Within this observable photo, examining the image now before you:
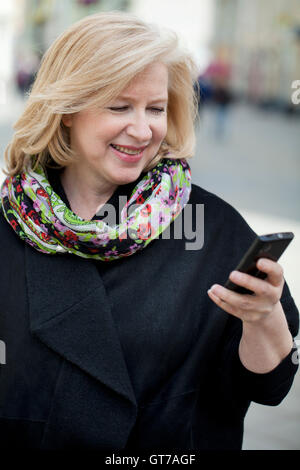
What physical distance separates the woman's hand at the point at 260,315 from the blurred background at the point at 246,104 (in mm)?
801

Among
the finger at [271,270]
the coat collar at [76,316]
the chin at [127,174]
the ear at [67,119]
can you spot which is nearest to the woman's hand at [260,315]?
the finger at [271,270]

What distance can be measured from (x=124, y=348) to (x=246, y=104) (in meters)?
28.2

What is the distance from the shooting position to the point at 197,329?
5.98 feet

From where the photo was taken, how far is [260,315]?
1.53 m

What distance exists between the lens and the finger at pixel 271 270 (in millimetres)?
1414

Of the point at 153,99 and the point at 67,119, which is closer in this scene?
the point at 153,99

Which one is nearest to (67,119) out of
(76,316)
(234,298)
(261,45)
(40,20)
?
(76,316)

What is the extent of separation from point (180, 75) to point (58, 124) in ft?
1.16

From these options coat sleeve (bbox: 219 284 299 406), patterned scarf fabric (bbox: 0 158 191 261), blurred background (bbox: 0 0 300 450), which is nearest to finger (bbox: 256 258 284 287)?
coat sleeve (bbox: 219 284 299 406)

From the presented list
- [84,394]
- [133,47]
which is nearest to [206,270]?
[84,394]

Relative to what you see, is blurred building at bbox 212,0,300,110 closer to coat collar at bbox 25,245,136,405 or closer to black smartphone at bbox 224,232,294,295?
coat collar at bbox 25,245,136,405

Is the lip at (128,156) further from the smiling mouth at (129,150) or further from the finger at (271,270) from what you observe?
the finger at (271,270)

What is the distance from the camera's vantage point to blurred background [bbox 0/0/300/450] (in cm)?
442

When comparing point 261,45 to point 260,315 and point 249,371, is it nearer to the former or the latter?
point 249,371
